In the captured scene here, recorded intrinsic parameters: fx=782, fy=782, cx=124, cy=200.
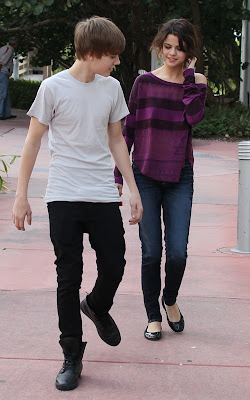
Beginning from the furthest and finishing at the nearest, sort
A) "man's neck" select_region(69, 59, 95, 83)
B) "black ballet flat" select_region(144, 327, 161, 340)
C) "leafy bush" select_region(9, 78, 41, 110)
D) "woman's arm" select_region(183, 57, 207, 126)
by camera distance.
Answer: "leafy bush" select_region(9, 78, 41, 110)
"black ballet flat" select_region(144, 327, 161, 340)
"woman's arm" select_region(183, 57, 207, 126)
"man's neck" select_region(69, 59, 95, 83)

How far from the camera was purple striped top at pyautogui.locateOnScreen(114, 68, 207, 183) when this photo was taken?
14.4 ft

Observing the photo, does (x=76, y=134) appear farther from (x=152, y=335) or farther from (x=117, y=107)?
(x=152, y=335)

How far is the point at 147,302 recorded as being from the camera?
459cm

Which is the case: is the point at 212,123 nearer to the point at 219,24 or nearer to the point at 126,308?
the point at 219,24

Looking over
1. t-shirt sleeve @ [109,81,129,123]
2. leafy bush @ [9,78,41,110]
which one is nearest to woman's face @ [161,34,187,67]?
t-shirt sleeve @ [109,81,129,123]

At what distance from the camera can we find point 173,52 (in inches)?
172

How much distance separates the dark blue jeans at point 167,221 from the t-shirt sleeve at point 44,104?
3.06ft

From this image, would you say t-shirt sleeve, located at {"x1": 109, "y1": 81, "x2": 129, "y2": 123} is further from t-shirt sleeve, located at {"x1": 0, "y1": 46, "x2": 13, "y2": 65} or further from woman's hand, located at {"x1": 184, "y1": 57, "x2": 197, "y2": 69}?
t-shirt sleeve, located at {"x1": 0, "y1": 46, "x2": 13, "y2": 65}

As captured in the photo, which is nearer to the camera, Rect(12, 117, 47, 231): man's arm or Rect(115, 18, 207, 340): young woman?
Rect(12, 117, 47, 231): man's arm

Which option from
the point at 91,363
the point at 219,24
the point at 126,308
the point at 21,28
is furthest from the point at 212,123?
the point at 91,363

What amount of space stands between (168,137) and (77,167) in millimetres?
849

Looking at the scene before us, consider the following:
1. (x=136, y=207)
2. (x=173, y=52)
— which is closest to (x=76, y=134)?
(x=136, y=207)

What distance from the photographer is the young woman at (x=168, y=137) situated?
437cm

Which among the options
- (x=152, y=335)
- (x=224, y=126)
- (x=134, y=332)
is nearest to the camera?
(x=152, y=335)
